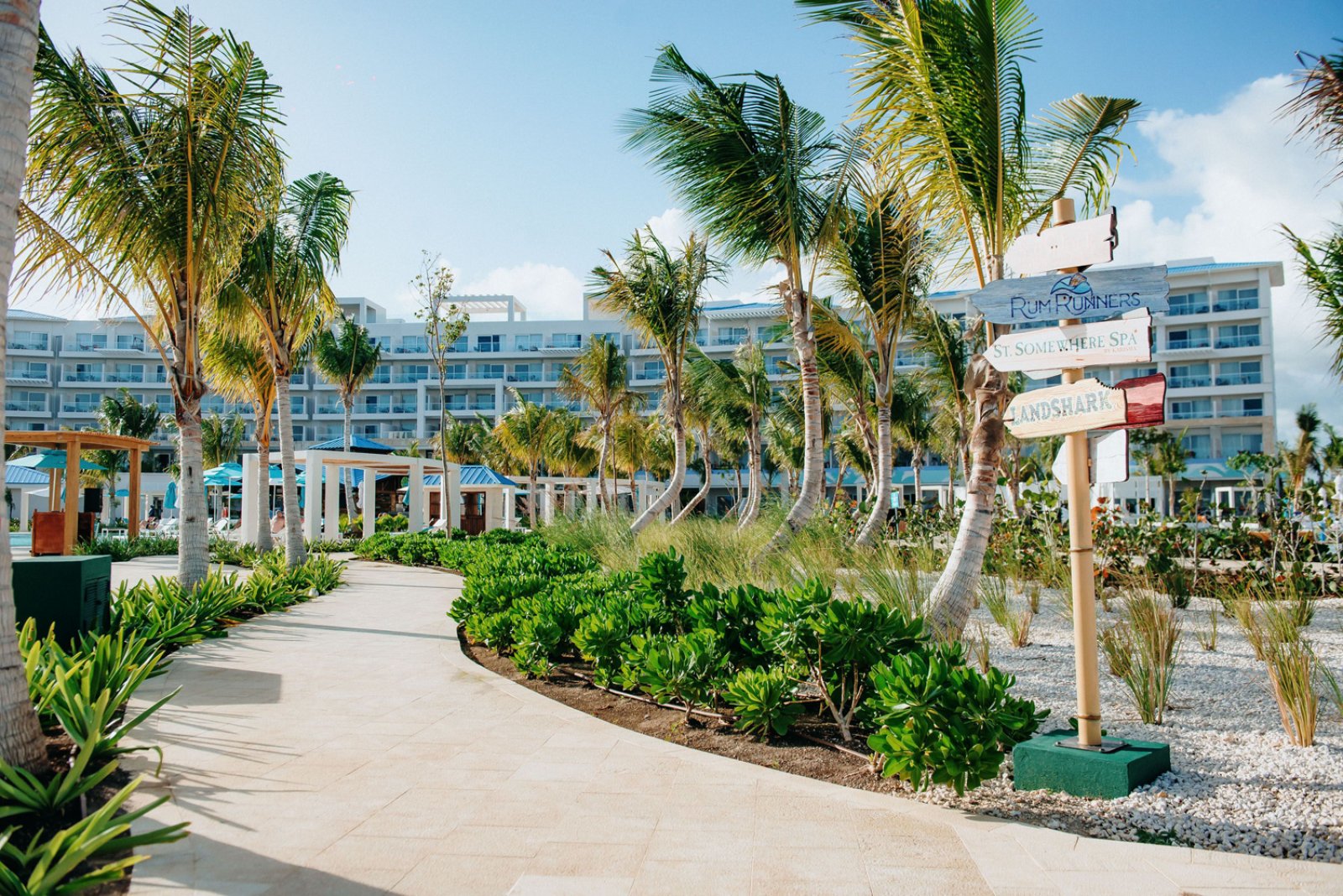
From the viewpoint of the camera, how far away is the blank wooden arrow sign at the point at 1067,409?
143 inches

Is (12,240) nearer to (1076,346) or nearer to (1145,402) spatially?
(1076,346)

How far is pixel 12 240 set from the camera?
3.54m

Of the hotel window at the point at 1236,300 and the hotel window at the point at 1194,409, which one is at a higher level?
the hotel window at the point at 1236,300

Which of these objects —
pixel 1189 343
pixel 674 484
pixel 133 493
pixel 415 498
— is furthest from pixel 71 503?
pixel 1189 343

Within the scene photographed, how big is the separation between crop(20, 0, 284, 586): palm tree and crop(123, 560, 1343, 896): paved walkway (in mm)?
5182

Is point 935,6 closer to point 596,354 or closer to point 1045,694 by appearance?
point 1045,694

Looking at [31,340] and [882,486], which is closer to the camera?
[882,486]

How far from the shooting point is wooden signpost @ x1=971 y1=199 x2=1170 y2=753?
3.70m

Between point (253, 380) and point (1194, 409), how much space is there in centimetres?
5350

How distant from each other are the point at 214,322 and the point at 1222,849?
14625 mm

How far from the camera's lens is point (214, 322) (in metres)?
13.6

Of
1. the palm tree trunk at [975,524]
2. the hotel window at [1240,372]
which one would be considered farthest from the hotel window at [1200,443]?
the palm tree trunk at [975,524]

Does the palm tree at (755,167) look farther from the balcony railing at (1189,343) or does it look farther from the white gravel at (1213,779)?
the balcony railing at (1189,343)

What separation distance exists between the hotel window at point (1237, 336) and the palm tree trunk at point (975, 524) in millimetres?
55700
